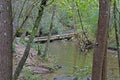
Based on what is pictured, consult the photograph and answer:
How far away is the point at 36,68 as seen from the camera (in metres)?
16.3

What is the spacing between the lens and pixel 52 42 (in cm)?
3453

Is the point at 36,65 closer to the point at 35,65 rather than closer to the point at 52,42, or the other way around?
the point at 35,65

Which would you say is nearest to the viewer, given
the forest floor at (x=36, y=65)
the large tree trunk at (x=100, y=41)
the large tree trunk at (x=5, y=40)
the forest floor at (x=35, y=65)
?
the large tree trunk at (x=5, y=40)

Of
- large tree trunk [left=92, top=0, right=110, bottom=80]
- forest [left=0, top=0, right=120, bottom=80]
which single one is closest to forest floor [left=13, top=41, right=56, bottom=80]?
forest [left=0, top=0, right=120, bottom=80]

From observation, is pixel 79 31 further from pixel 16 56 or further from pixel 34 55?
pixel 16 56

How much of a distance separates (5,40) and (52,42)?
1145 inches

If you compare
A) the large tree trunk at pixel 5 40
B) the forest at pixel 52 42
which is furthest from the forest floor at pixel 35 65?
the large tree trunk at pixel 5 40

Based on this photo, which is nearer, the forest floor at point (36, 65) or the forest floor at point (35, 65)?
the forest floor at point (36, 65)

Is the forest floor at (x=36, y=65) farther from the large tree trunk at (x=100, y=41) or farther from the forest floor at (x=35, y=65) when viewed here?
the large tree trunk at (x=100, y=41)

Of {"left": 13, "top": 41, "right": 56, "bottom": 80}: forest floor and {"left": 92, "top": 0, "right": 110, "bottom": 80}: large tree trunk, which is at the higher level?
{"left": 92, "top": 0, "right": 110, "bottom": 80}: large tree trunk

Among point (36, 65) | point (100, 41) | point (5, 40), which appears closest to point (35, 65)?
point (36, 65)

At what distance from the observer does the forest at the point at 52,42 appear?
18.2 feet

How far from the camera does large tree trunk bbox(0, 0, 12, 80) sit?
212 inches

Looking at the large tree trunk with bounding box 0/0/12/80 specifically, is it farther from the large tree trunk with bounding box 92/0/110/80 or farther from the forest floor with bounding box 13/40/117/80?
the forest floor with bounding box 13/40/117/80
